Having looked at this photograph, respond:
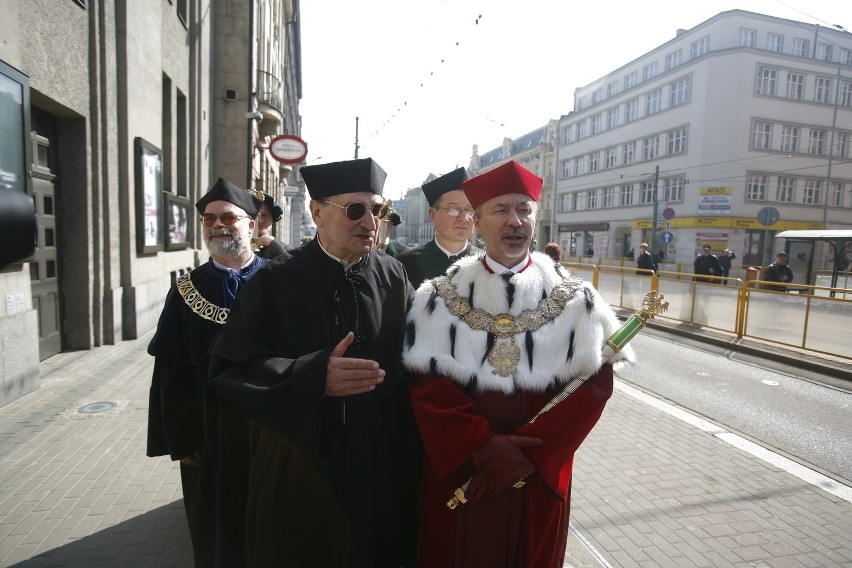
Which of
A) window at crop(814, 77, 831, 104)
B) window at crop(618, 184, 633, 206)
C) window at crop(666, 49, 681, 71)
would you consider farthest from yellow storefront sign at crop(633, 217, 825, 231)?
window at crop(666, 49, 681, 71)

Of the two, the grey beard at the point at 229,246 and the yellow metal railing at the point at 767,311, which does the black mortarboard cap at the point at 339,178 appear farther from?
the yellow metal railing at the point at 767,311

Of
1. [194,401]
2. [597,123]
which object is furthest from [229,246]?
[597,123]

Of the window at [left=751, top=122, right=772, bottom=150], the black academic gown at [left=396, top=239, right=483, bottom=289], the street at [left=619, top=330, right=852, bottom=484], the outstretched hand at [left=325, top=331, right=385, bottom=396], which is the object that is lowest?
the street at [left=619, top=330, right=852, bottom=484]

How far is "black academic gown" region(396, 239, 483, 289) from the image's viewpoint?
3.94 m

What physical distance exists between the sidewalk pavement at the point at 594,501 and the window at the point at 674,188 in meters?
39.2

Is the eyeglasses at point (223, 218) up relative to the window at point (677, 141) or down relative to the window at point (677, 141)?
down

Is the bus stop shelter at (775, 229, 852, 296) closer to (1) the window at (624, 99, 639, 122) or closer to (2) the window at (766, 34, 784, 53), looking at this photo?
(2) the window at (766, 34, 784, 53)

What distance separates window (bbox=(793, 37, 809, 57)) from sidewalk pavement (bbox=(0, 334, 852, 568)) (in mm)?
47452

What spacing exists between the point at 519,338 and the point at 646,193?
4657 cm

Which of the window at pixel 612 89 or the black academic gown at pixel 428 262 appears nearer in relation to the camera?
the black academic gown at pixel 428 262

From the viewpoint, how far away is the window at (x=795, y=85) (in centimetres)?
3878

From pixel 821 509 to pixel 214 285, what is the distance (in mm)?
4649

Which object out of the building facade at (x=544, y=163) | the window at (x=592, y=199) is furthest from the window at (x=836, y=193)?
the building facade at (x=544, y=163)

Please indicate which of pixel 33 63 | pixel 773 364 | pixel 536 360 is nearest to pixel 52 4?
pixel 33 63
